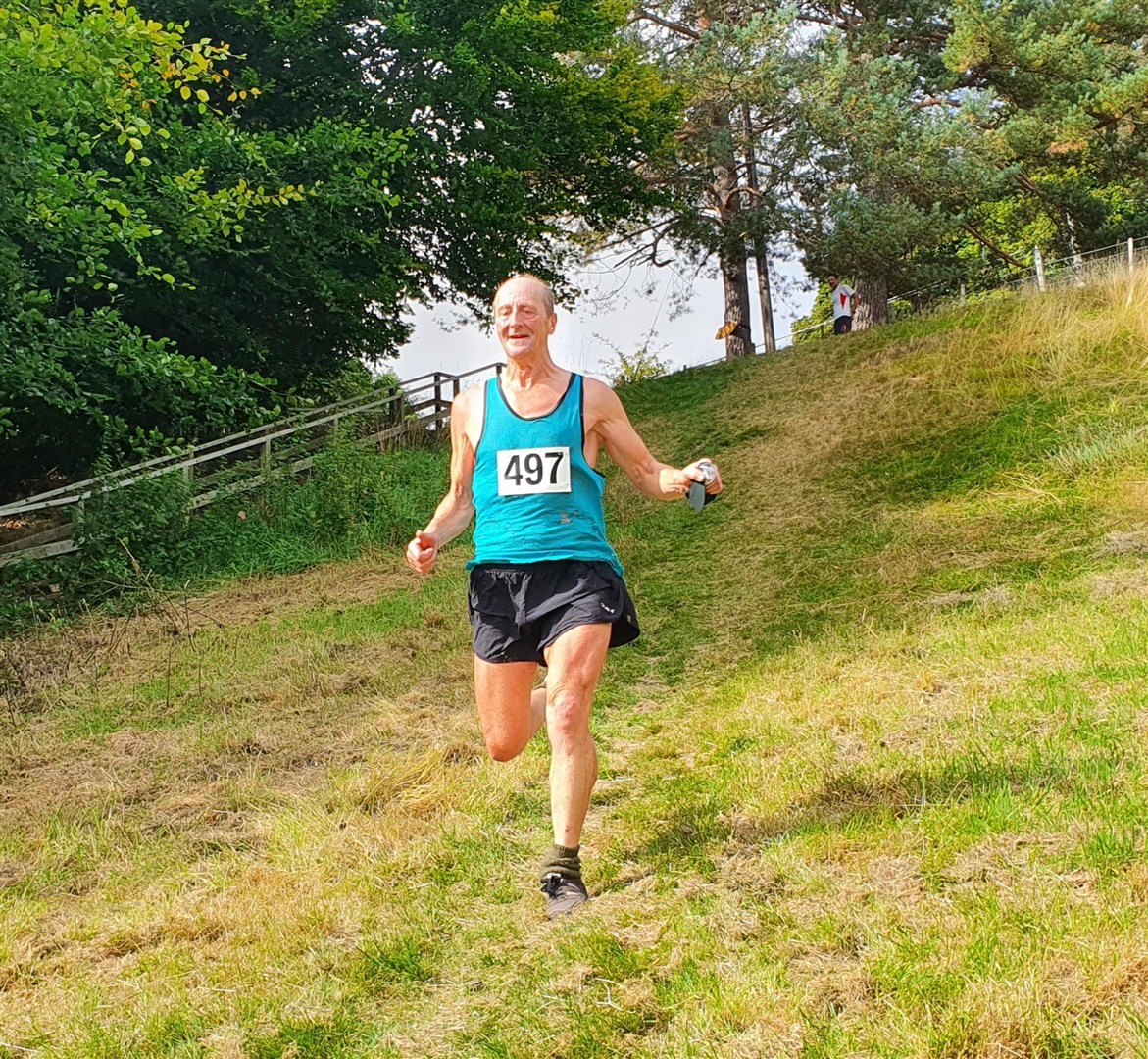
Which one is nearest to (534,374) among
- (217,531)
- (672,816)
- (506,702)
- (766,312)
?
(506,702)

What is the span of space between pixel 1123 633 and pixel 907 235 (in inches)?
557

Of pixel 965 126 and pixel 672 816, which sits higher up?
pixel 965 126

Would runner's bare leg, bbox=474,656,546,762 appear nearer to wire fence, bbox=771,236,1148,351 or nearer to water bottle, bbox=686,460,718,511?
water bottle, bbox=686,460,718,511

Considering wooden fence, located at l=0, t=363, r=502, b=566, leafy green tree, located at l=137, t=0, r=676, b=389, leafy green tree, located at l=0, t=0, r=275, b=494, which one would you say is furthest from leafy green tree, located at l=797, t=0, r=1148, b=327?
leafy green tree, located at l=0, t=0, r=275, b=494

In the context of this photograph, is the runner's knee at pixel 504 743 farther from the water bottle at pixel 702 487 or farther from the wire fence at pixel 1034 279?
the wire fence at pixel 1034 279

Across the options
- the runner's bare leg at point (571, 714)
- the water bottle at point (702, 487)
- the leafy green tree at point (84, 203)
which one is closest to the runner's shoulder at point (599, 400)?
the water bottle at point (702, 487)

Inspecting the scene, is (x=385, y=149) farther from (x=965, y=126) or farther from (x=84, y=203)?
(x=965, y=126)

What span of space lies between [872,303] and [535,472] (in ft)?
62.9

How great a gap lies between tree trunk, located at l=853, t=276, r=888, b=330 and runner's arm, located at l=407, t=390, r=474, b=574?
18.6 m

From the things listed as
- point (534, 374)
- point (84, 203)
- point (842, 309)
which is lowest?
point (534, 374)

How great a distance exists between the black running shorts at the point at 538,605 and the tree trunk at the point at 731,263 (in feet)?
58.8

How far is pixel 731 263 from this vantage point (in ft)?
69.6

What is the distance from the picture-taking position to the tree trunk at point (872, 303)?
68.5ft

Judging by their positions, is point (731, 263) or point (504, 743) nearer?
point (504, 743)
